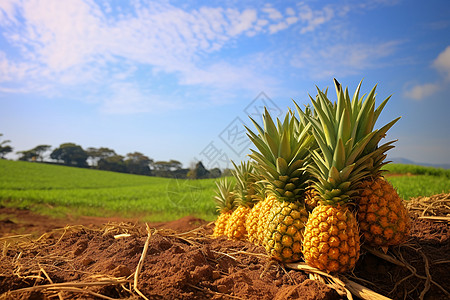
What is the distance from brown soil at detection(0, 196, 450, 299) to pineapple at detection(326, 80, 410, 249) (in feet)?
0.92

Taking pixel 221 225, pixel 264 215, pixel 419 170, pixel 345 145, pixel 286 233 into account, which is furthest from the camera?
pixel 419 170

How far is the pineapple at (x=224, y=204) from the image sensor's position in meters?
4.93

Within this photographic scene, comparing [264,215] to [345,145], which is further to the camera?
[264,215]

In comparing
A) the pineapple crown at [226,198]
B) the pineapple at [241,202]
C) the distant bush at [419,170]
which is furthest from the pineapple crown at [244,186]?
the distant bush at [419,170]

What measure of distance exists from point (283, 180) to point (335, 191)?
0.57m

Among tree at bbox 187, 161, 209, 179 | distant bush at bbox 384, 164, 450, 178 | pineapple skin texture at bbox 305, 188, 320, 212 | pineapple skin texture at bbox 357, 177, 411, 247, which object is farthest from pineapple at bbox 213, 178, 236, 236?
distant bush at bbox 384, 164, 450, 178

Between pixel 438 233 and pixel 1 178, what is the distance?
29878 millimetres

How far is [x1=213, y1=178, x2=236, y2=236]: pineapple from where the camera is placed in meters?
4.93

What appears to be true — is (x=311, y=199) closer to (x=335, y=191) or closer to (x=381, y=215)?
(x=335, y=191)

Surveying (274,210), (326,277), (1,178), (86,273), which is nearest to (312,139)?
(274,210)

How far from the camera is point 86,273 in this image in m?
2.75

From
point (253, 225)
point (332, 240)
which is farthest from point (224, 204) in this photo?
point (332, 240)

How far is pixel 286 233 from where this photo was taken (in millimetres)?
3066

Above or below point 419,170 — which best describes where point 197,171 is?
above
